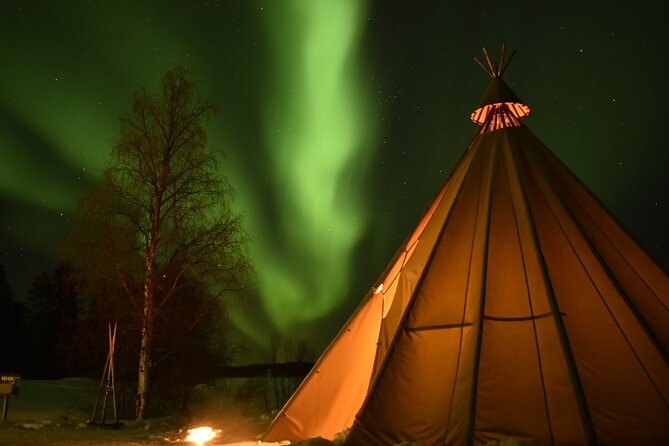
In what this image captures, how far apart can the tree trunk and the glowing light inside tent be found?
2.54 meters

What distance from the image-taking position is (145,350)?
416 inches

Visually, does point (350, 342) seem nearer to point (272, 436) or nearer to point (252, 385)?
point (272, 436)

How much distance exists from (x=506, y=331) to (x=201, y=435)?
483 cm

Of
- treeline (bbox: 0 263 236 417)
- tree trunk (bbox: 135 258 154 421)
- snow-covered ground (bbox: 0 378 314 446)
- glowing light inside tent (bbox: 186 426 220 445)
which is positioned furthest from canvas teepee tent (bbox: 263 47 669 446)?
treeline (bbox: 0 263 236 417)

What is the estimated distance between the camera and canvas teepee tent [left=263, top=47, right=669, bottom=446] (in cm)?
591

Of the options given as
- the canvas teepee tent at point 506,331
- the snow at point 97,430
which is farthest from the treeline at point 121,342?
the canvas teepee tent at point 506,331

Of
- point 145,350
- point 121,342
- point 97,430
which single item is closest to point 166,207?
point 145,350

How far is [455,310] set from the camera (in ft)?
23.1

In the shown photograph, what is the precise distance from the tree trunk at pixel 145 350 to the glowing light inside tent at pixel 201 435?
8.34 ft

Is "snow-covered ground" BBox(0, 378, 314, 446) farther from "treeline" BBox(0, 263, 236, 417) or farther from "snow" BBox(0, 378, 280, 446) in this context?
"treeline" BBox(0, 263, 236, 417)

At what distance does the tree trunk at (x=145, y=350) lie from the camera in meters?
10.5

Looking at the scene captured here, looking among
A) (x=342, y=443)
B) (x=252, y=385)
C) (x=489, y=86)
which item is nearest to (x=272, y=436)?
(x=342, y=443)

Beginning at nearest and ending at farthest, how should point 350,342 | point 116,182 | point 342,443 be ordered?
1. point 342,443
2. point 350,342
3. point 116,182

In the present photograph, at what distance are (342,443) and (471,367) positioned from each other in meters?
1.79
